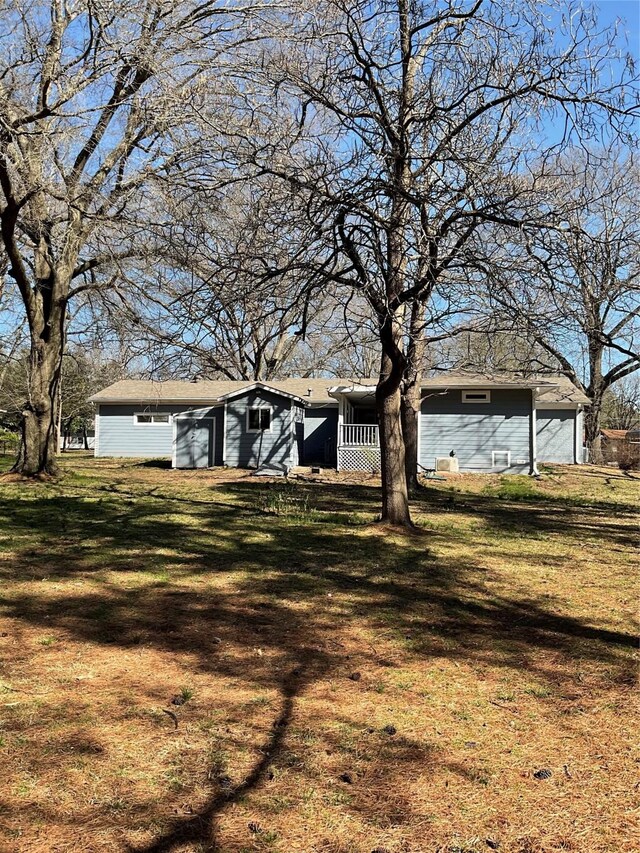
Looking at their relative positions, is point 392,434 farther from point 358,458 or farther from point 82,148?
point 358,458

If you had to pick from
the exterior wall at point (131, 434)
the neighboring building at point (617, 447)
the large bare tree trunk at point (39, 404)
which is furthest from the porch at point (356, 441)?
the neighboring building at point (617, 447)

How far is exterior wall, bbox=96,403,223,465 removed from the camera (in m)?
27.8

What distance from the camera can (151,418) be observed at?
27.8 meters

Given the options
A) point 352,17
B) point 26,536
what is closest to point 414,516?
point 26,536

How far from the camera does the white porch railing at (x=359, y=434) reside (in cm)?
2195

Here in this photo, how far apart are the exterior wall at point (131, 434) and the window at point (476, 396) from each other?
11.1 m

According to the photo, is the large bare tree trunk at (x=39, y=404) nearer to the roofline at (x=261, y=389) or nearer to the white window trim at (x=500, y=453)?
the roofline at (x=261, y=389)

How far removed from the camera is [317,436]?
25125 mm

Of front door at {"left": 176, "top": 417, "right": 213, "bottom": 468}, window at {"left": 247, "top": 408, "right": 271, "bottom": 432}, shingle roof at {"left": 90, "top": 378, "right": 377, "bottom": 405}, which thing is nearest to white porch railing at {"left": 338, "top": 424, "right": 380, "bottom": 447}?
window at {"left": 247, "top": 408, "right": 271, "bottom": 432}

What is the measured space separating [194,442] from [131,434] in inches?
224

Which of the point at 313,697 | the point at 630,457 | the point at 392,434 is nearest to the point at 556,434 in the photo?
the point at 630,457

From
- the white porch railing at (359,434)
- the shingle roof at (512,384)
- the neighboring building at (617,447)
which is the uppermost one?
the shingle roof at (512,384)

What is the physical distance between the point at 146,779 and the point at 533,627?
3.19 meters

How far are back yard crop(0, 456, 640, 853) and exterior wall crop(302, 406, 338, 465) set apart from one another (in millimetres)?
17079
